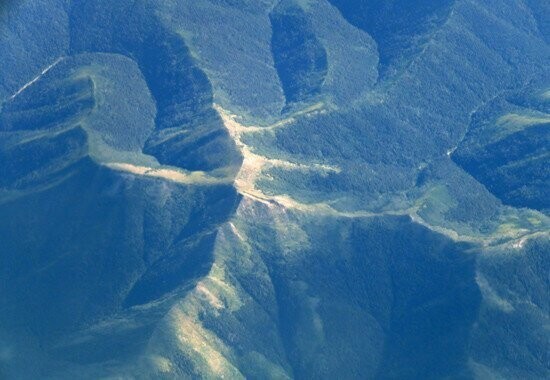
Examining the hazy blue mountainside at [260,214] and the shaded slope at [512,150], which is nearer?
the hazy blue mountainside at [260,214]

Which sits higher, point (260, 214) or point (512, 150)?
point (512, 150)

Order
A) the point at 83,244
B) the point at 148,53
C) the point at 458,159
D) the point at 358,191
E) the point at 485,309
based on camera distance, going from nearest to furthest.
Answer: the point at 485,309
the point at 83,244
the point at 358,191
the point at 458,159
the point at 148,53

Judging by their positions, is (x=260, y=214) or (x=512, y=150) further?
(x=512, y=150)

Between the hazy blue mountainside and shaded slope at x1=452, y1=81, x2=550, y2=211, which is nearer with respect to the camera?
the hazy blue mountainside

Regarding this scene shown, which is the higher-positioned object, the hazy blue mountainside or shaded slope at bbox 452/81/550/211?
shaded slope at bbox 452/81/550/211

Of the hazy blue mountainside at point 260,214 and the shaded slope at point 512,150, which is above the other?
the shaded slope at point 512,150

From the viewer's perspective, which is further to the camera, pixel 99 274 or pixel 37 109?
pixel 37 109

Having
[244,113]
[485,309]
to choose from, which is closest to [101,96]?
[244,113]

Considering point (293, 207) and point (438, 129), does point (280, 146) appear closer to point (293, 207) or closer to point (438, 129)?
point (293, 207)
